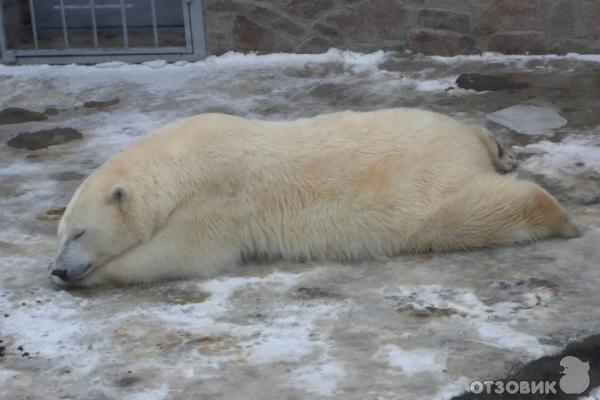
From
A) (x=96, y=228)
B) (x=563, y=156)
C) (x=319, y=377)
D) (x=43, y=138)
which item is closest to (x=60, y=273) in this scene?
(x=96, y=228)

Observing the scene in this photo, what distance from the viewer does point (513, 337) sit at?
135 inches

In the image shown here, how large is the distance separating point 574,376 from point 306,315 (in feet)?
3.54

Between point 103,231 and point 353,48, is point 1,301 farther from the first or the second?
point 353,48

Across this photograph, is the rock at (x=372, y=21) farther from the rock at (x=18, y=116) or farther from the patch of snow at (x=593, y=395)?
the patch of snow at (x=593, y=395)

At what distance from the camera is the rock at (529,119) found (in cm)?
584

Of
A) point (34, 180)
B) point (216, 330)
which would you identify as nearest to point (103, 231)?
point (216, 330)

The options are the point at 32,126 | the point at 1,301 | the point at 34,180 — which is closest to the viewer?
the point at 1,301

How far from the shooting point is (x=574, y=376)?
3160 mm

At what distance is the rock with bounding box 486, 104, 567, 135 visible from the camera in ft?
19.2

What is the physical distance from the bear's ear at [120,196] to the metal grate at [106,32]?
3848mm

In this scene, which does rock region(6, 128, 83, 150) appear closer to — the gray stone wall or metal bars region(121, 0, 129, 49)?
metal bars region(121, 0, 129, 49)

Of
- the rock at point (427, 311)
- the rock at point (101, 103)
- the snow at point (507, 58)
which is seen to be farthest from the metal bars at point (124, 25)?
the rock at point (427, 311)

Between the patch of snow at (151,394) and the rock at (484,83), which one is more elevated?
the rock at (484,83)

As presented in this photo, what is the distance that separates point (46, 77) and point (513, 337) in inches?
213
